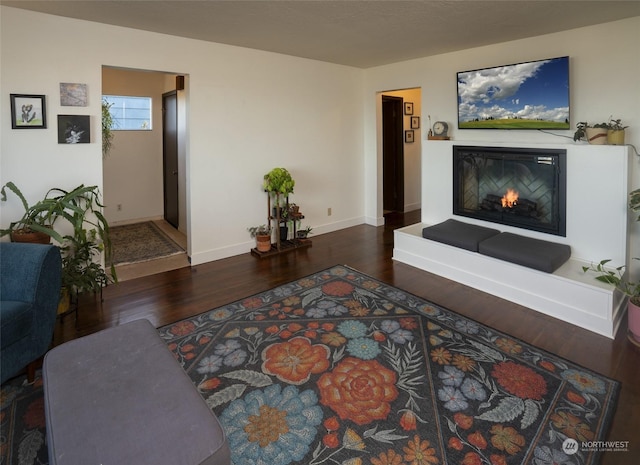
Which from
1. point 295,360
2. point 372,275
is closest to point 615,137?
point 372,275

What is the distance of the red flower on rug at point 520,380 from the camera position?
7.30 ft

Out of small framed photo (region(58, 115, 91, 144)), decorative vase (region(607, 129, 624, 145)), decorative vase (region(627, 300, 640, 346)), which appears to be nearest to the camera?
decorative vase (region(627, 300, 640, 346))

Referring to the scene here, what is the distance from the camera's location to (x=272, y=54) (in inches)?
189

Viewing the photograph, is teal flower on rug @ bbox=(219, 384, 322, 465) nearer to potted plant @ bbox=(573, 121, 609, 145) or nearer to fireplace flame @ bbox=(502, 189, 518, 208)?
fireplace flame @ bbox=(502, 189, 518, 208)

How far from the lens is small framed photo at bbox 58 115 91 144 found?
3.47m

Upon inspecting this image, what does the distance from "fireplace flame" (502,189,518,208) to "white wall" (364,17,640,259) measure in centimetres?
54

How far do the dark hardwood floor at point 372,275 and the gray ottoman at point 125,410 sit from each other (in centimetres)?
137

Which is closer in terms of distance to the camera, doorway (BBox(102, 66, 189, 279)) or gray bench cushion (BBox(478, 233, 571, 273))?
gray bench cushion (BBox(478, 233, 571, 273))

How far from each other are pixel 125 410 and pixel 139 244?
4330mm

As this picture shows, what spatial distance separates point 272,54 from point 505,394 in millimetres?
4456

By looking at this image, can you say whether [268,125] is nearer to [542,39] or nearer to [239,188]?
[239,188]

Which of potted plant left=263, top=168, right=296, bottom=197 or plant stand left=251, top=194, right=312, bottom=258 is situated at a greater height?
potted plant left=263, top=168, right=296, bottom=197

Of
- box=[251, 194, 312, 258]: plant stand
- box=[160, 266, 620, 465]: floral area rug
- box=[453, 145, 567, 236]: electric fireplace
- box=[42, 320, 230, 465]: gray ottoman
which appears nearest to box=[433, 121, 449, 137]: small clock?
box=[453, 145, 567, 236]: electric fireplace

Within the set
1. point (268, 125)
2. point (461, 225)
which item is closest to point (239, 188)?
point (268, 125)
